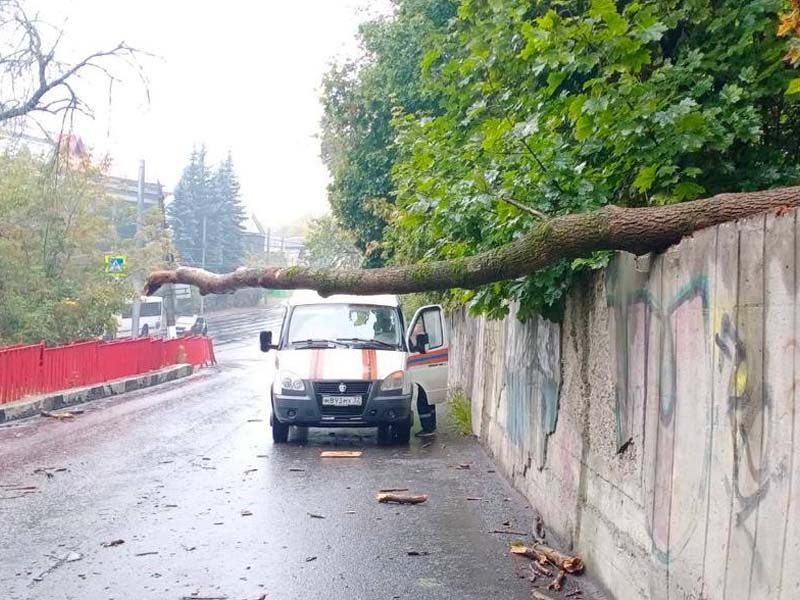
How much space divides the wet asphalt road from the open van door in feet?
2.65

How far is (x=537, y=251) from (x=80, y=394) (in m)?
13.3

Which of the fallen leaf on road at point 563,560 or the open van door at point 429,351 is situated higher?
the open van door at point 429,351

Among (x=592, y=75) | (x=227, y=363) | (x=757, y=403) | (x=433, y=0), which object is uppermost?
(x=433, y=0)

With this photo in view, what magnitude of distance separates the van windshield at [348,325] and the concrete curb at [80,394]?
197 inches

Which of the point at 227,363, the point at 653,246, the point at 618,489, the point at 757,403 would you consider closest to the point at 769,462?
the point at 757,403

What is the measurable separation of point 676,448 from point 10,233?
970 inches

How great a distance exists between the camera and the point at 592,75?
671 cm

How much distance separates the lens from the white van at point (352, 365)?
1117 centimetres

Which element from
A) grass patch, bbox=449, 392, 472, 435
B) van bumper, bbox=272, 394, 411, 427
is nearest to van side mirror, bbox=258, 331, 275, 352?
van bumper, bbox=272, 394, 411, 427

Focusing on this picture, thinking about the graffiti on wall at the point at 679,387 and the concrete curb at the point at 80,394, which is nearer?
the graffiti on wall at the point at 679,387

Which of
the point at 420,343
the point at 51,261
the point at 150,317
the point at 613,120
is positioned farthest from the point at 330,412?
the point at 150,317

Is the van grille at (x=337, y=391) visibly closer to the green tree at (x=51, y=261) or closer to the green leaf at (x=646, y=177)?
the green leaf at (x=646, y=177)

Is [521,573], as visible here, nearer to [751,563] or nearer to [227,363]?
[751,563]

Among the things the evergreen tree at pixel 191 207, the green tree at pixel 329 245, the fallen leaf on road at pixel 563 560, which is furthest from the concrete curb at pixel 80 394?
the evergreen tree at pixel 191 207
